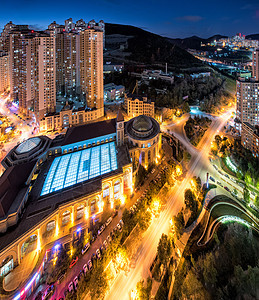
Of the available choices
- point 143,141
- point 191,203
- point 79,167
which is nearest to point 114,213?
point 79,167

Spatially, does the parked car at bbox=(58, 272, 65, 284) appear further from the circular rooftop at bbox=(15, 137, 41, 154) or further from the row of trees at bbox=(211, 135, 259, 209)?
the row of trees at bbox=(211, 135, 259, 209)

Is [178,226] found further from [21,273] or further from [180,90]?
[180,90]

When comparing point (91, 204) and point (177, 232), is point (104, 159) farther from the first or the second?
point (177, 232)

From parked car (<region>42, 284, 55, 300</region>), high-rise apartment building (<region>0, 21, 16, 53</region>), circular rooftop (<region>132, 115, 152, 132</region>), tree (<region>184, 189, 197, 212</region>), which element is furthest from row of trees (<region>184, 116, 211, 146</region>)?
high-rise apartment building (<region>0, 21, 16, 53</region>)

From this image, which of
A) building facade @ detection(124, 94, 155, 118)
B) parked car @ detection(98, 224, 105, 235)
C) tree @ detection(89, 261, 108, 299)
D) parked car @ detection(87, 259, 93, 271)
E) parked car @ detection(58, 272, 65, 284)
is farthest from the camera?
building facade @ detection(124, 94, 155, 118)

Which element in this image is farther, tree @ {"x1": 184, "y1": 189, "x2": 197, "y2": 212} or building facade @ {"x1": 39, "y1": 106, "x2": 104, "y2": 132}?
building facade @ {"x1": 39, "y1": 106, "x2": 104, "y2": 132}

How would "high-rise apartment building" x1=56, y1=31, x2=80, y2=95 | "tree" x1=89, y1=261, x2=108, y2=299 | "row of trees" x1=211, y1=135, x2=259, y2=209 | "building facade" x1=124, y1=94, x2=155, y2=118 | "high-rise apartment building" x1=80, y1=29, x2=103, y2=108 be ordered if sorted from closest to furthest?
"tree" x1=89, y1=261, x2=108, y2=299 → "row of trees" x1=211, y1=135, x2=259, y2=209 → "building facade" x1=124, y1=94, x2=155, y2=118 → "high-rise apartment building" x1=80, y1=29, x2=103, y2=108 → "high-rise apartment building" x1=56, y1=31, x2=80, y2=95

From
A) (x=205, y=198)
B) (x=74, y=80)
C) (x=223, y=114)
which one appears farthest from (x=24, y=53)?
(x=223, y=114)
